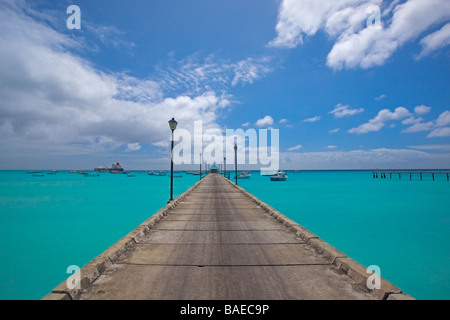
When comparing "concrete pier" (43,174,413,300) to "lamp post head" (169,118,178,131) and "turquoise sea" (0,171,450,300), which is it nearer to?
"turquoise sea" (0,171,450,300)

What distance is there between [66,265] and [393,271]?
598 inches

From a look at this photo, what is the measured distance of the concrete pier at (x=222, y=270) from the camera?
4.25 m

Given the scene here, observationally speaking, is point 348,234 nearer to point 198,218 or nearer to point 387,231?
point 387,231

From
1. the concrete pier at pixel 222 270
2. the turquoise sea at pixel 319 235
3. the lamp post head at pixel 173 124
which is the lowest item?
the turquoise sea at pixel 319 235

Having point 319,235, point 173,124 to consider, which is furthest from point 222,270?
point 319,235

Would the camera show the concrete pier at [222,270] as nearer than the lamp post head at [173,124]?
Yes

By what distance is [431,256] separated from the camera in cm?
1175

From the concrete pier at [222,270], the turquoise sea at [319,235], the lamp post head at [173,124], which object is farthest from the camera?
the lamp post head at [173,124]

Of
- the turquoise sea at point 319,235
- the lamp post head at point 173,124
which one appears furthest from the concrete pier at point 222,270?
the lamp post head at point 173,124

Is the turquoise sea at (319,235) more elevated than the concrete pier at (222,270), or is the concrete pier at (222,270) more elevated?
the concrete pier at (222,270)

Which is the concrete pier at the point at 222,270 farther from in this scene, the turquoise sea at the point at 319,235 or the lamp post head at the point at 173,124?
the lamp post head at the point at 173,124

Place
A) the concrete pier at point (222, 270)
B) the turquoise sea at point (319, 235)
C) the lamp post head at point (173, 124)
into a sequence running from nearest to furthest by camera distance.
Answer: the concrete pier at point (222, 270) → the turquoise sea at point (319, 235) → the lamp post head at point (173, 124)

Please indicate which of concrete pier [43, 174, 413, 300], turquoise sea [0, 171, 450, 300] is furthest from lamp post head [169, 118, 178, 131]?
turquoise sea [0, 171, 450, 300]
